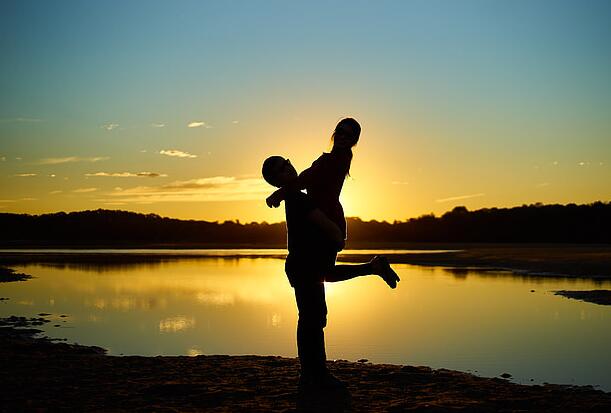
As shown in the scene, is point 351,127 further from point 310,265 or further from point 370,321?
point 370,321

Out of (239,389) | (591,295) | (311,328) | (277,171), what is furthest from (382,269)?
(591,295)

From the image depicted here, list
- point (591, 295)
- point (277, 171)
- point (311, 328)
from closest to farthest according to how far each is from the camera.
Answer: point (277, 171), point (311, 328), point (591, 295)

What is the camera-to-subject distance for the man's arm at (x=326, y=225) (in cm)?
664

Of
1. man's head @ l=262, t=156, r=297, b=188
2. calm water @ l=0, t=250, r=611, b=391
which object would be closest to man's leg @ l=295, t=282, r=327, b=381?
man's head @ l=262, t=156, r=297, b=188

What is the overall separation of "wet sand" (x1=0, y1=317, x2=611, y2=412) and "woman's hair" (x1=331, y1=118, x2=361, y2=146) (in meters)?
2.82

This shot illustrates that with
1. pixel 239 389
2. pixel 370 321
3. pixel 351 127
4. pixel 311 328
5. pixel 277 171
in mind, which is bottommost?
pixel 370 321

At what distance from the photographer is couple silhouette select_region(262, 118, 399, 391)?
6812 mm

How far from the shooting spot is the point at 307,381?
7633 mm

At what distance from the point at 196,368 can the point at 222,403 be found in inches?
87.5

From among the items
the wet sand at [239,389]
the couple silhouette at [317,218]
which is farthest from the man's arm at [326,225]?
the wet sand at [239,389]

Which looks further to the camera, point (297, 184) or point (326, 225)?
point (297, 184)

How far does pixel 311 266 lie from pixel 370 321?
10017mm

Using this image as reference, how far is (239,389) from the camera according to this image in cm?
762

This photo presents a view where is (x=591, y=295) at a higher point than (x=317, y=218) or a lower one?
lower
